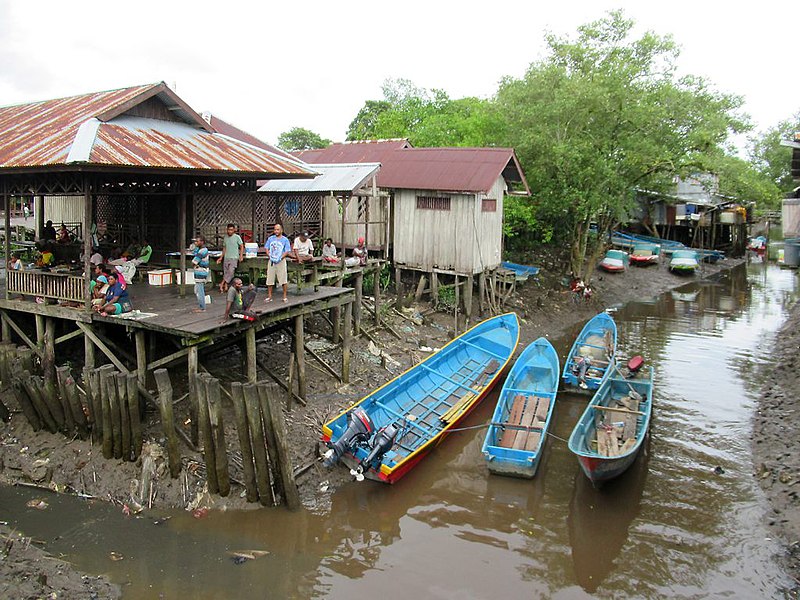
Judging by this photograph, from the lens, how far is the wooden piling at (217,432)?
34.1 ft

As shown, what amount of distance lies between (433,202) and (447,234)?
1.16 metres

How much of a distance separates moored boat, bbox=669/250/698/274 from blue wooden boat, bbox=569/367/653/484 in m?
24.2

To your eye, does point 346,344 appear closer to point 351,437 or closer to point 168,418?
point 351,437

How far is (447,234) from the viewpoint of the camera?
2169cm

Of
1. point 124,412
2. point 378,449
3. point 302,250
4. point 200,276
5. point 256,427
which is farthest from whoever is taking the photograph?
point 302,250

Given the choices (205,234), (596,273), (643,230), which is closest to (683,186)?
(643,230)

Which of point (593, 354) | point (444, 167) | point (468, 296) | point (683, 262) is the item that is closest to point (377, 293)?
point (468, 296)

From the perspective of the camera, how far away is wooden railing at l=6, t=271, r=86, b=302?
40.7 ft

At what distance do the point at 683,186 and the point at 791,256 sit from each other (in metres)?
36.8

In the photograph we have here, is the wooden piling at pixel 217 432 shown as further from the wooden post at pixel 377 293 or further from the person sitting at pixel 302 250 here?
the wooden post at pixel 377 293

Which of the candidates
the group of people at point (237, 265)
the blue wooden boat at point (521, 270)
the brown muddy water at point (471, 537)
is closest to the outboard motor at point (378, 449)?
the brown muddy water at point (471, 537)

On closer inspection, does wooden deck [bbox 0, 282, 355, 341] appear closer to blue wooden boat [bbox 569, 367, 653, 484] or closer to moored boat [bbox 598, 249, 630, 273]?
blue wooden boat [bbox 569, 367, 653, 484]

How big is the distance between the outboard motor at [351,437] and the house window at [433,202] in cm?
1114

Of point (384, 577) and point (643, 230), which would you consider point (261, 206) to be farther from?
point (643, 230)
